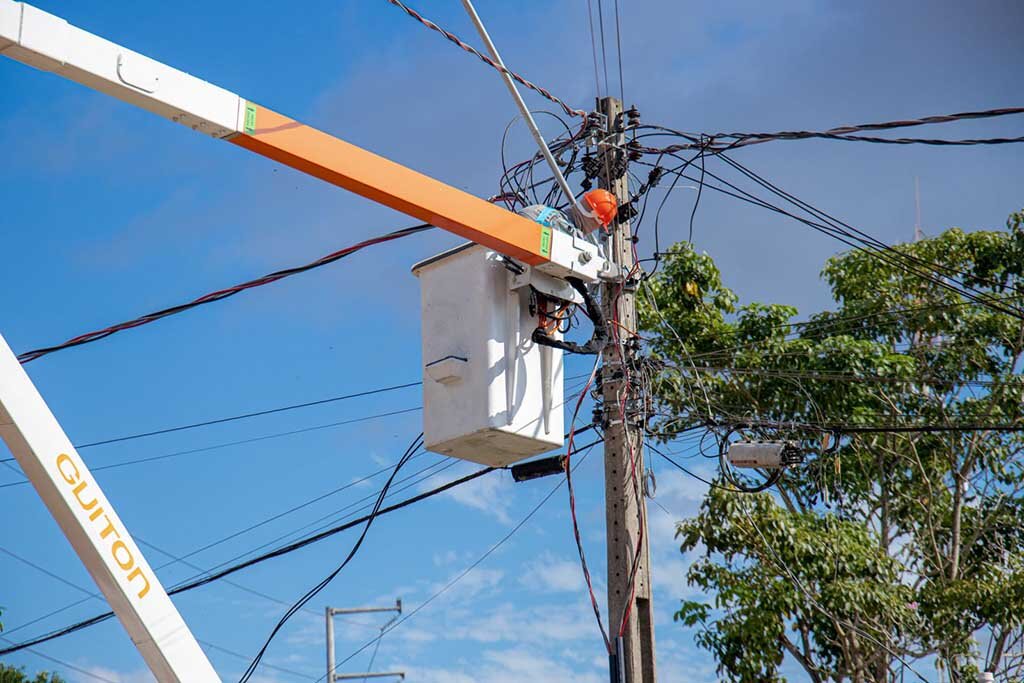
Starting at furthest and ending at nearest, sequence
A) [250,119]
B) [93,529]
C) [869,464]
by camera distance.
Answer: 1. [869,464]
2. [250,119]
3. [93,529]

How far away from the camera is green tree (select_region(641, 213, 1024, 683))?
1627 cm

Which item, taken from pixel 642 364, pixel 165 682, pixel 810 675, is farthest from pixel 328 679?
pixel 165 682

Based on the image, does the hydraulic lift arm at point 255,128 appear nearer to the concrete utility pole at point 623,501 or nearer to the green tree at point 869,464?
the concrete utility pole at point 623,501

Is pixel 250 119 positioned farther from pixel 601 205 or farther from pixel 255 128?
pixel 601 205

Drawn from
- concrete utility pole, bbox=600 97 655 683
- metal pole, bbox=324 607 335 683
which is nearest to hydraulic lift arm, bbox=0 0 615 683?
concrete utility pole, bbox=600 97 655 683

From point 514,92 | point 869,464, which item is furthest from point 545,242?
point 869,464

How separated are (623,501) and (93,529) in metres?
4.00

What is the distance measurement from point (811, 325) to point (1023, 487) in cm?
372

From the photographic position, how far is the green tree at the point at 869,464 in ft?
53.4

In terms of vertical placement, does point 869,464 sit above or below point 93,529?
above

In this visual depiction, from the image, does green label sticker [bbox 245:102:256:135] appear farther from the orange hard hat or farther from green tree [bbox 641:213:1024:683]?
green tree [bbox 641:213:1024:683]

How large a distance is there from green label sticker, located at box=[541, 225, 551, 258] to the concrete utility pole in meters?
1.65

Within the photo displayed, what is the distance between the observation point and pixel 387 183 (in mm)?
6840

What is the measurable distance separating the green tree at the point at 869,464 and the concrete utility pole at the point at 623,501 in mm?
6983
